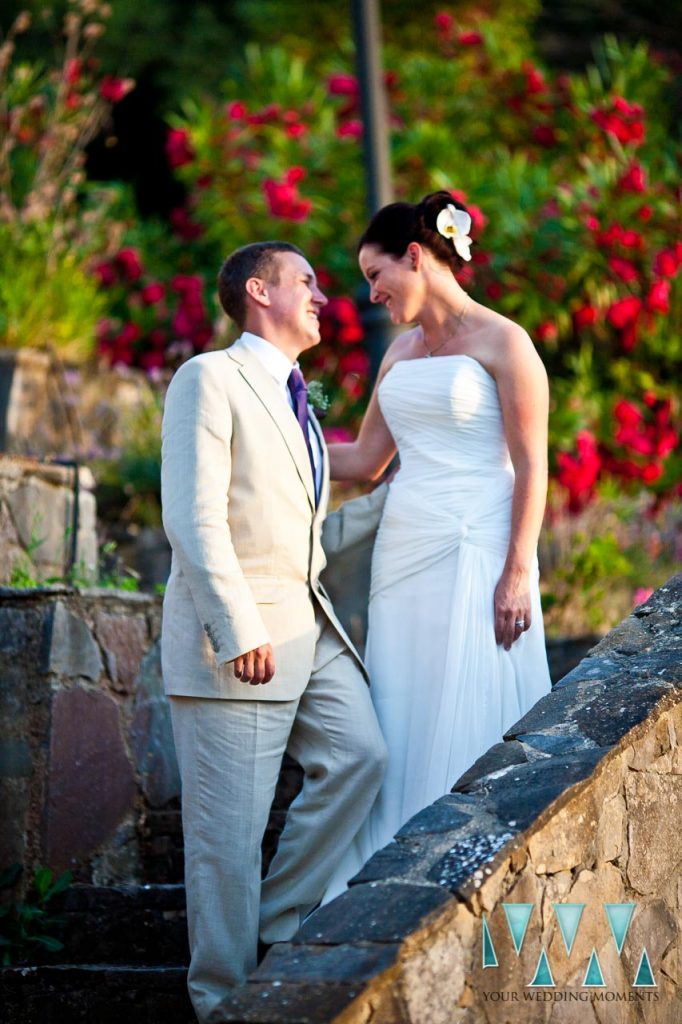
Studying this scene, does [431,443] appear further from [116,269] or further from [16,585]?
[116,269]

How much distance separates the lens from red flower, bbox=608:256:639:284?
25.9 feet

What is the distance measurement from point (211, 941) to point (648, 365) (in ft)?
19.4

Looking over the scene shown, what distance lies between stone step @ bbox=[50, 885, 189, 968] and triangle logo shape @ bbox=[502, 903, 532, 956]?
1.42m

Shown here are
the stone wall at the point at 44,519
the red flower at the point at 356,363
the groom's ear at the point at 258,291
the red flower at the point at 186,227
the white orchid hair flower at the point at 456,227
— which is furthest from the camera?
the red flower at the point at 186,227

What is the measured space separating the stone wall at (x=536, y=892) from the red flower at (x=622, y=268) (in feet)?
15.3

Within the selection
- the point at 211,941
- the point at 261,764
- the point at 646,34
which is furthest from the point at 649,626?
the point at 646,34

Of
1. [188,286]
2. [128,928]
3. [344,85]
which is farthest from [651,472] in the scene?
[128,928]

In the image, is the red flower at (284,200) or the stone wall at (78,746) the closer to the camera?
the stone wall at (78,746)

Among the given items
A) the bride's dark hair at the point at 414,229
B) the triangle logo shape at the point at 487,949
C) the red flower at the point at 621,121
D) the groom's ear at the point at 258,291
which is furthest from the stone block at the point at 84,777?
the red flower at the point at 621,121

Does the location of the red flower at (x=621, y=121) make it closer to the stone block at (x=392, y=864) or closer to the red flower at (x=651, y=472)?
the red flower at (x=651, y=472)

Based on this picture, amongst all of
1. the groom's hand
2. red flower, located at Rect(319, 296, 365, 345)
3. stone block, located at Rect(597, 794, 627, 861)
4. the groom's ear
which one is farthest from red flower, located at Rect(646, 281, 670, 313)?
stone block, located at Rect(597, 794, 627, 861)

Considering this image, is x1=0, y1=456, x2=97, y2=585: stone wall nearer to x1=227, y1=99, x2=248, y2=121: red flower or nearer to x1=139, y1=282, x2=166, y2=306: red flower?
x1=139, y1=282, x2=166, y2=306: red flower

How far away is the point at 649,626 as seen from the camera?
366 cm

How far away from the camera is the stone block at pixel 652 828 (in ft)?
10.3
